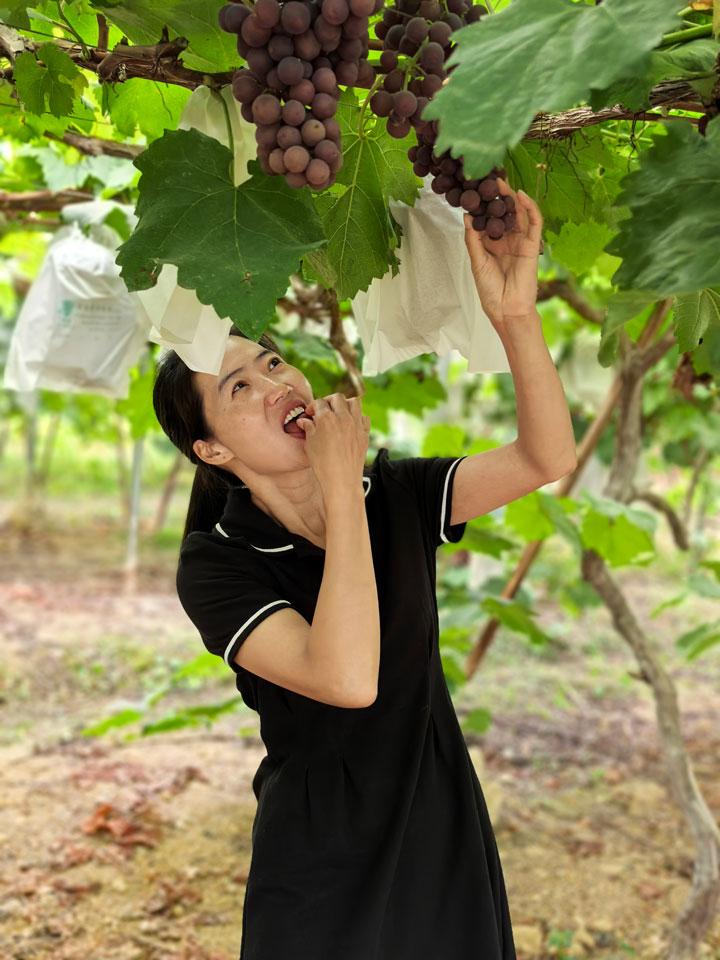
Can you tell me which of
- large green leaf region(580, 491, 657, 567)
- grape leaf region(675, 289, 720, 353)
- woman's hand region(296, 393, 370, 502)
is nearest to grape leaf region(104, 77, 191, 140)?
woman's hand region(296, 393, 370, 502)

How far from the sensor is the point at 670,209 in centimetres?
84

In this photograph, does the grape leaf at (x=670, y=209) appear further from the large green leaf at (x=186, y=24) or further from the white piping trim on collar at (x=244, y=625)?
the white piping trim on collar at (x=244, y=625)

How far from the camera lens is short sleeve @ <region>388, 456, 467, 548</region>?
156 centimetres

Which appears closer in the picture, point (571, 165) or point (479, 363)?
point (571, 165)

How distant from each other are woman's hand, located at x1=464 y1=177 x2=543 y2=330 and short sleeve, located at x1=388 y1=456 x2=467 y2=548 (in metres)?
0.39

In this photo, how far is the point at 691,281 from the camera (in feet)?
2.62

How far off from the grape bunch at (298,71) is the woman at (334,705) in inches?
17.7

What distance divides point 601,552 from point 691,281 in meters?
2.17

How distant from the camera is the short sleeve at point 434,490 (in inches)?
61.4

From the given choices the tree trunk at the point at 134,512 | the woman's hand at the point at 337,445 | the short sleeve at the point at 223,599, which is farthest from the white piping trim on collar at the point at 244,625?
the tree trunk at the point at 134,512

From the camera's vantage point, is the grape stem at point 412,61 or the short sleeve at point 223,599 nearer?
the grape stem at point 412,61

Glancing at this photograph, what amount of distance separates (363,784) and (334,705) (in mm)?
164

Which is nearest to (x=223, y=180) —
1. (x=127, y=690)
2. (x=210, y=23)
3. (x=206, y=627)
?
(x=210, y=23)

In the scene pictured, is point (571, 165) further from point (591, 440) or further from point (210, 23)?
point (591, 440)
